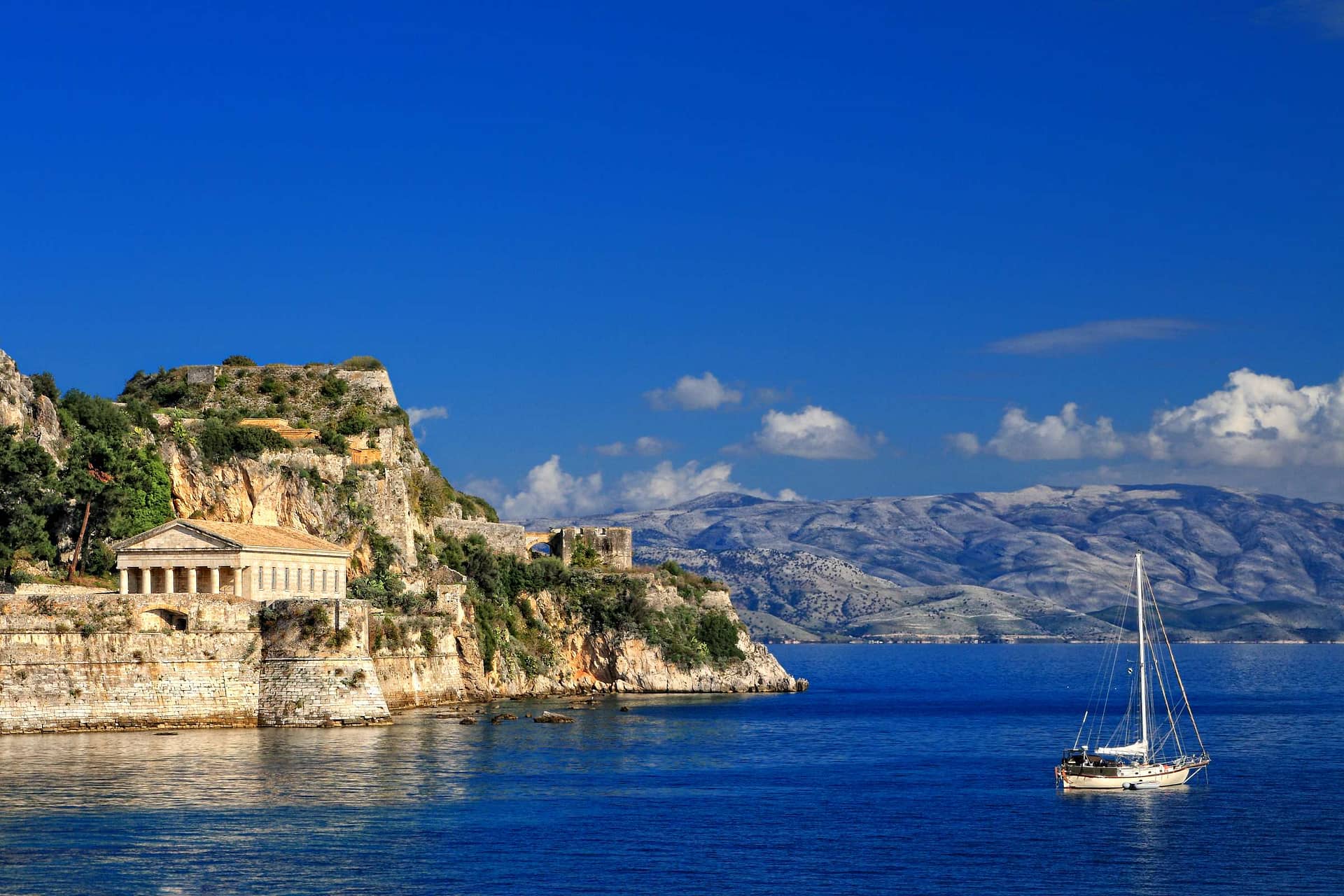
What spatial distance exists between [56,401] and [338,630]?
29.9 m

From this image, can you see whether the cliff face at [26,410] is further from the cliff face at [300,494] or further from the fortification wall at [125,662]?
the fortification wall at [125,662]

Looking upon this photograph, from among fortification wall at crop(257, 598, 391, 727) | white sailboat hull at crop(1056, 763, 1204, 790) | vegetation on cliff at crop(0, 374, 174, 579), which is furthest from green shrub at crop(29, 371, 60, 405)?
white sailboat hull at crop(1056, 763, 1204, 790)

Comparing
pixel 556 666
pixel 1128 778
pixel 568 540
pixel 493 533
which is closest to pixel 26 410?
pixel 493 533

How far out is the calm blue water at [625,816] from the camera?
46406 millimetres

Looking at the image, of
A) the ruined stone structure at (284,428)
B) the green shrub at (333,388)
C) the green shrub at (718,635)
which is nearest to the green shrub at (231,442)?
the ruined stone structure at (284,428)

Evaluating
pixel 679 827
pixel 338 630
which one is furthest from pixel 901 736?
pixel 679 827

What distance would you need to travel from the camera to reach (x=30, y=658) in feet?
233

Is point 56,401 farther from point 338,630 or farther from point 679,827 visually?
point 679,827

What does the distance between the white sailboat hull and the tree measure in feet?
161

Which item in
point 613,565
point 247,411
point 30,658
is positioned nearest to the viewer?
point 30,658

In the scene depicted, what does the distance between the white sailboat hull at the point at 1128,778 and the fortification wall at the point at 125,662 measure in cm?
3463

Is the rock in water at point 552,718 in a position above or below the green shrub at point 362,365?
below

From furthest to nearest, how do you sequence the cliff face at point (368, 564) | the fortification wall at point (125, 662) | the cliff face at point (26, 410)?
the cliff face at point (26, 410) < the cliff face at point (368, 564) < the fortification wall at point (125, 662)

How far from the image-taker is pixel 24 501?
8350 centimetres
